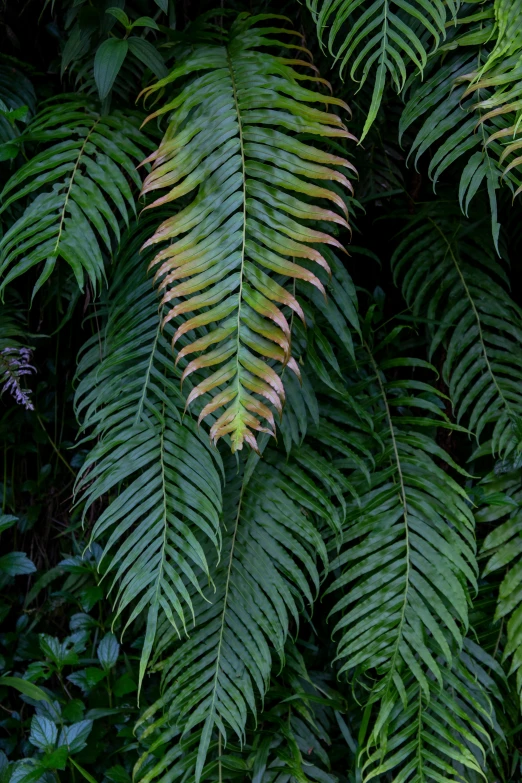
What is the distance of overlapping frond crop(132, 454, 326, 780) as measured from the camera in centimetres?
140

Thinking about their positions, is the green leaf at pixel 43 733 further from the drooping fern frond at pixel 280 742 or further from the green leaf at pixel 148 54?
the green leaf at pixel 148 54

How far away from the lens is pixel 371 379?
1552 mm

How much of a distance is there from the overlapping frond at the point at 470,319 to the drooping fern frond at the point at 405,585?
0.33 feet

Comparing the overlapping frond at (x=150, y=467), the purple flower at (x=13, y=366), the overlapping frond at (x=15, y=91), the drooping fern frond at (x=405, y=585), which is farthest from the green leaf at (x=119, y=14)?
the drooping fern frond at (x=405, y=585)

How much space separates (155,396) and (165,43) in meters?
0.67

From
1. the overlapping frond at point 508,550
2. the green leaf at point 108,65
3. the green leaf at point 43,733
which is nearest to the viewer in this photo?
the green leaf at point 108,65

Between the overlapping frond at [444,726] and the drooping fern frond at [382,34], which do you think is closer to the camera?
the drooping fern frond at [382,34]

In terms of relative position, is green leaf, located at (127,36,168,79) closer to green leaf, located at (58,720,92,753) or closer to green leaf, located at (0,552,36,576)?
green leaf, located at (0,552,36,576)

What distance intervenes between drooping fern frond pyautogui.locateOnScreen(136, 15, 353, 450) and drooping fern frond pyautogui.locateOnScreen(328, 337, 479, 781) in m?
0.35

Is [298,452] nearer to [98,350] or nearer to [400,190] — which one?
[98,350]

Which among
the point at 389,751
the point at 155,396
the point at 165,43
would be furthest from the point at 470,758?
the point at 165,43

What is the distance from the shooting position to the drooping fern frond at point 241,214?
1.11 meters

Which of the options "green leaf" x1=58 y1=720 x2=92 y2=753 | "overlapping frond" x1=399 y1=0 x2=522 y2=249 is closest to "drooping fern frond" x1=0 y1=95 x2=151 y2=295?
"overlapping frond" x1=399 y1=0 x2=522 y2=249

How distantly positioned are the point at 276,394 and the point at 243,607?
0.53 metres
